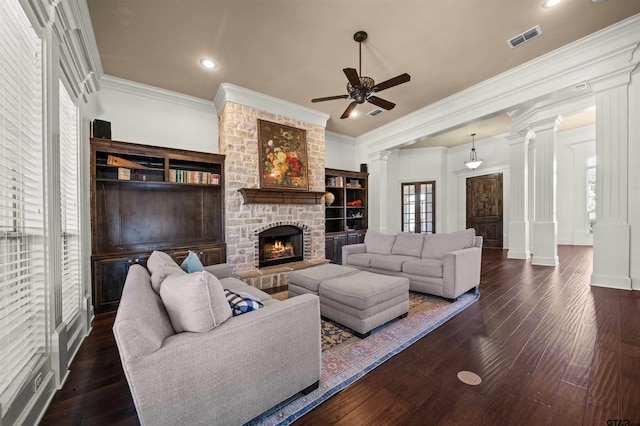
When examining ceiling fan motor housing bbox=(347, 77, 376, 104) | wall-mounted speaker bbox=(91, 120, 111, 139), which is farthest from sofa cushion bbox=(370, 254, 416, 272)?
wall-mounted speaker bbox=(91, 120, 111, 139)

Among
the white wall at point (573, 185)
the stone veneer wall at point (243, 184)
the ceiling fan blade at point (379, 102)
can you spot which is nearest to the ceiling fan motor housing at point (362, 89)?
the ceiling fan blade at point (379, 102)

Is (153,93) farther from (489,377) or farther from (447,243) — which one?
(489,377)

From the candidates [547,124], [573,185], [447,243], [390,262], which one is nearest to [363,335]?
[390,262]

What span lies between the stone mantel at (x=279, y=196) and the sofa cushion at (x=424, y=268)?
2352 mm

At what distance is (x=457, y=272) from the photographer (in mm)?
3107

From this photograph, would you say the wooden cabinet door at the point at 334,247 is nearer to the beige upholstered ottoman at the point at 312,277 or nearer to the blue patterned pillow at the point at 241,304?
the beige upholstered ottoman at the point at 312,277

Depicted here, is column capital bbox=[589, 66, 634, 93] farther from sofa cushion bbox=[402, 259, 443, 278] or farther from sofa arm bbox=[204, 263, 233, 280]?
sofa arm bbox=[204, 263, 233, 280]

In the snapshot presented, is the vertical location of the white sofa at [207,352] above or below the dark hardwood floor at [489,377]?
Answer: above

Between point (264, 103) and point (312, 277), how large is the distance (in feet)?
11.0

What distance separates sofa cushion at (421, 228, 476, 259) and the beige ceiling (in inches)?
98.1

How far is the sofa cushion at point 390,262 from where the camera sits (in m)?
3.66

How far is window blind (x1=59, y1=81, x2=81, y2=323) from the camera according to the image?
241cm

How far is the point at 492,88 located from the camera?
4121 mm

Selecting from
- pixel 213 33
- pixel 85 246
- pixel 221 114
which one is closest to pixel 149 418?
pixel 85 246
